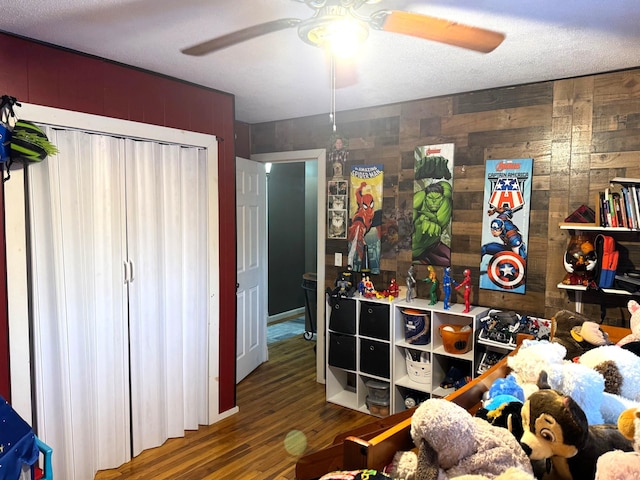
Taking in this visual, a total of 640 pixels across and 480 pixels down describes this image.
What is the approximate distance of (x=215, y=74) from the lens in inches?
112

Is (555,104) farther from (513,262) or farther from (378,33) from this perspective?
(378,33)

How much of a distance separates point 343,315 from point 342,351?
295 mm

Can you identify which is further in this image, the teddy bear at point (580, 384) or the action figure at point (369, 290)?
the action figure at point (369, 290)

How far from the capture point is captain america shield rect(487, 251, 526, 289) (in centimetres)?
304

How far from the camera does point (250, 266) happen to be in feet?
14.1

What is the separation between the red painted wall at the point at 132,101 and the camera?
2.28 m

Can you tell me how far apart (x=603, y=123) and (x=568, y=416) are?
228 cm

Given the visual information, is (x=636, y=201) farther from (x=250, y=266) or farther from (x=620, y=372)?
(x=250, y=266)

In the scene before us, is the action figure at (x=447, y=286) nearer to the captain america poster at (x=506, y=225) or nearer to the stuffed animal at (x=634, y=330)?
the captain america poster at (x=506, y=225)

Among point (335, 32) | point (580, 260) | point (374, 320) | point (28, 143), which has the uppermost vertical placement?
point (335, 32)

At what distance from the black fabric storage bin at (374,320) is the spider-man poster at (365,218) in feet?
1.27

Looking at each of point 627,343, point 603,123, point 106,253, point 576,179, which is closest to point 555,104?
point 603,123

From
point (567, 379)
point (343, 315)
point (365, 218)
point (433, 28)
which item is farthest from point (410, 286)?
point (433, 28)

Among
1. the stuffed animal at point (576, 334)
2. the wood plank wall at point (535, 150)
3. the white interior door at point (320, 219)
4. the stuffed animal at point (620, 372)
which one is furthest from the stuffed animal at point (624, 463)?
the white interior door at point (320, 219)
